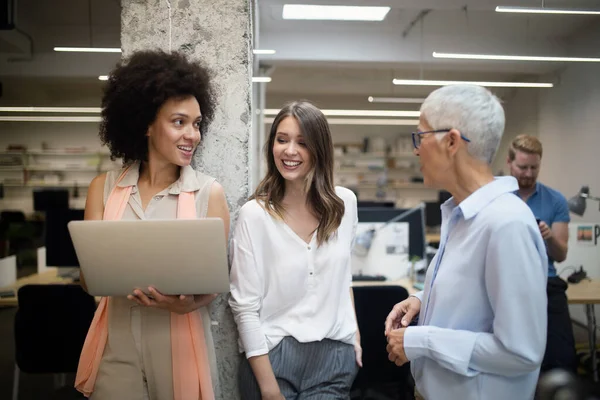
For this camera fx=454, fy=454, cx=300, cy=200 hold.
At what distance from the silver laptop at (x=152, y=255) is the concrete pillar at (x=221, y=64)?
413 mm

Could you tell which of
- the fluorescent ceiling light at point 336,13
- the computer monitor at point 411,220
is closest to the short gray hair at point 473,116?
the computer monitor at point 411,220

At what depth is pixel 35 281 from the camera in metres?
3.36

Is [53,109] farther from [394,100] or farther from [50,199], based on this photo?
[394,100]

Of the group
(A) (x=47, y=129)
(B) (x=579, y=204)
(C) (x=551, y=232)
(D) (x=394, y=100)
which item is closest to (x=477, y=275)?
(C) (x=551, y=232)

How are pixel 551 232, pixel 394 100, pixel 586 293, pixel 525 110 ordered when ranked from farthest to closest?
pixel 394 100 → pixel 525 110 → pixel 586 293 → pixel 551 232

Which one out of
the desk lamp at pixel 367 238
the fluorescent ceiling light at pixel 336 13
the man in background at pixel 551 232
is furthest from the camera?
the fluorescent ceiling light at pixel 336 13

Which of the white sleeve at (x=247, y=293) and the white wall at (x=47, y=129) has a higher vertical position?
the white wall at (x=47, y=129)

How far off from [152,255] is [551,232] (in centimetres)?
244

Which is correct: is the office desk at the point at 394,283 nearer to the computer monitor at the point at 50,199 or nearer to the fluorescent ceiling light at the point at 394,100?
the computer monitor at the point at 50,199

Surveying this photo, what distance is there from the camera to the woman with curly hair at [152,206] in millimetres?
1361

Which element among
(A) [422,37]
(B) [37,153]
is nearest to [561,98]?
(A) [422,37]

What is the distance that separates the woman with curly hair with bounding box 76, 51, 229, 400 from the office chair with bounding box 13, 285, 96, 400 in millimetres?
1148

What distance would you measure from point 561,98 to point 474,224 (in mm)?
6419

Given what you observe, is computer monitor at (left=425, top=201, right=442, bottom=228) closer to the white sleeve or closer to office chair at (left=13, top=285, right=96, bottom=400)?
office chair at (left=13, top=285, right=96, bottom=400)
